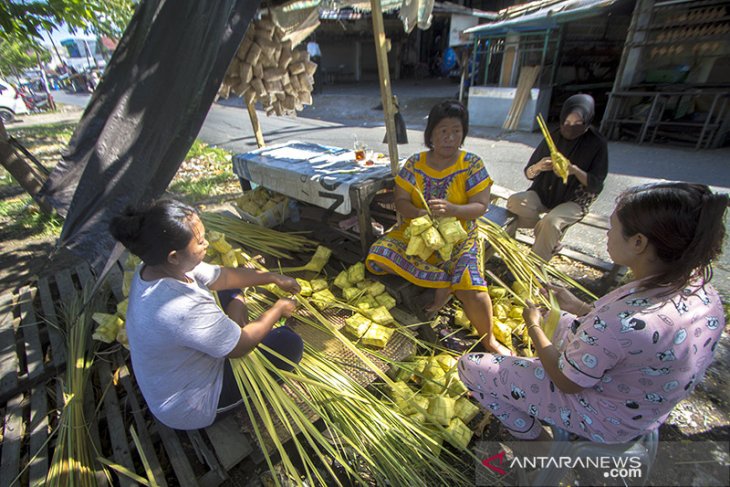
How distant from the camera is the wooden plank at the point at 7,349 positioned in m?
2.04

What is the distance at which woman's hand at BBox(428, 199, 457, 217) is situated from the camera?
87.0 inches

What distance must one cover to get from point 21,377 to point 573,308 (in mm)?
3277

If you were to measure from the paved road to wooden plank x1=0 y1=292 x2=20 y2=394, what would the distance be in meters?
3.16

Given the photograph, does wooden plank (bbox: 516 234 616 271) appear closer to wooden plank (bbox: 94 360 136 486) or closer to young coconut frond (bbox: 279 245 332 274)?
young coconut frond (bbox: 279 245 332 274)

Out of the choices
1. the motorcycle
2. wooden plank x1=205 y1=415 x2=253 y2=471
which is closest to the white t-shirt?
wooden plank x1=205 y1=415 x2=253 y2=471

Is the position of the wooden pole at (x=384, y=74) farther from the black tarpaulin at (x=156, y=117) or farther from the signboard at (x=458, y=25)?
the signboard at (x=458, y=25)

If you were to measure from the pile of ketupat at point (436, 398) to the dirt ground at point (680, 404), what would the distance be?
272mm

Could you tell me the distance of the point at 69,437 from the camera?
5.19ft

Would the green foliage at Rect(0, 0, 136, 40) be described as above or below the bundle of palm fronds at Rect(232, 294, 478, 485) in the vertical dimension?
above

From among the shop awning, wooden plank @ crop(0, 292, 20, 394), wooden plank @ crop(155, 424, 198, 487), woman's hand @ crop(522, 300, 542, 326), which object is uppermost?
the shop awning

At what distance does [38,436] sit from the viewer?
5.81ft

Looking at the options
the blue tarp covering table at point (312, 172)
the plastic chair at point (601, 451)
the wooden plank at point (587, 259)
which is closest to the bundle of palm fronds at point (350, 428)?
the plastic chair at point (601, 451)

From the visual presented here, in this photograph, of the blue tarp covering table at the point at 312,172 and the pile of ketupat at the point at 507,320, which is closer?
the pile of ketupat at the point at 507,320

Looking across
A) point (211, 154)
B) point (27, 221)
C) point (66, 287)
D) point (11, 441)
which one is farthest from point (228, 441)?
point (211, 154)
